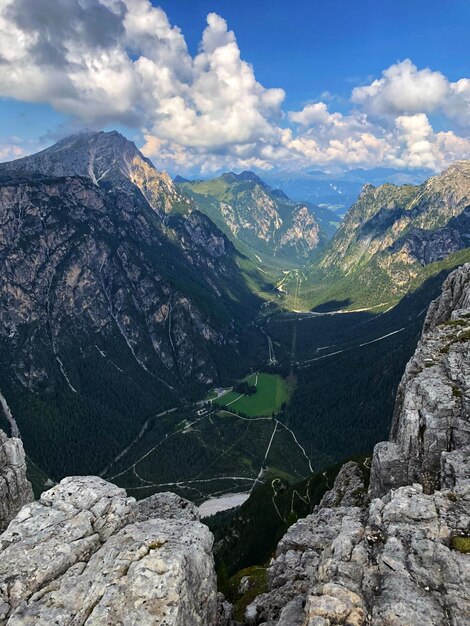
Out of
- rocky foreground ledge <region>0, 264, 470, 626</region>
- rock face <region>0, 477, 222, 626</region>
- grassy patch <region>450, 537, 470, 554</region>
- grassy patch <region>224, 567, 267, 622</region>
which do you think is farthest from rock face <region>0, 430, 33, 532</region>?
grassy patch <region>450, 537, 470, 554</region>

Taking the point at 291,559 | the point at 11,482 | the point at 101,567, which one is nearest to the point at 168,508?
the point at 11,482

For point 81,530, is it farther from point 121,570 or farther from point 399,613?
point 399,613

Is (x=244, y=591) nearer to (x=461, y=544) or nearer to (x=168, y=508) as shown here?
(x=168, y=508)

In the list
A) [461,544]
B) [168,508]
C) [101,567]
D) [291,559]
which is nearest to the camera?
[461,544]

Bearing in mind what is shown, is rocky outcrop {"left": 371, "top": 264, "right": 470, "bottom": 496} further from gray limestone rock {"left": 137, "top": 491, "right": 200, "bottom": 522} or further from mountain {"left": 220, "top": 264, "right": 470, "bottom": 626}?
gray limestone rock {"left": 137, "top": 491, "right": 200, "bottom": 522}

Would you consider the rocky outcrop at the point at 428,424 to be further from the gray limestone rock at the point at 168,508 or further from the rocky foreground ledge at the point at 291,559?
the gray limestone rock at the point at 168,508

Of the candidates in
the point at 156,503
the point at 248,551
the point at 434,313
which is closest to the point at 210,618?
the point at 156,503
